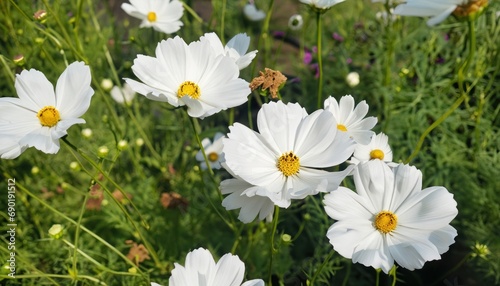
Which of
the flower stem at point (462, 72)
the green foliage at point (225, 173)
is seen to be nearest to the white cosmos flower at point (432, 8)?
the flower stem at point (462, 72)

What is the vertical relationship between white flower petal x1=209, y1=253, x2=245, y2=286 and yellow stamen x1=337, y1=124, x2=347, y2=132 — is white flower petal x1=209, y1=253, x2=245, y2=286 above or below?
below

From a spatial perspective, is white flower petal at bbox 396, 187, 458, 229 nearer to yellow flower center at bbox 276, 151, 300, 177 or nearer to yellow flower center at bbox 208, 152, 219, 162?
yellow flower center at bbox 276, 151, 300, 177

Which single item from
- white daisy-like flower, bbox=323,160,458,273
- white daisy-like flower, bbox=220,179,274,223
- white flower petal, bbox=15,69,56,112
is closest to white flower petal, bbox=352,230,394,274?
white daisy-like flower, bbox=323,160,458,273

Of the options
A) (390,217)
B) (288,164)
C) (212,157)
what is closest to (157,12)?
(212,157)

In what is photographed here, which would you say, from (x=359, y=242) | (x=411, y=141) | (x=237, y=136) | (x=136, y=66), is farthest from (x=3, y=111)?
(x=411, y=141)

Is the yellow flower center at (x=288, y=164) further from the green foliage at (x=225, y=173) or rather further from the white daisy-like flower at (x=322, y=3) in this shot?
the green foliage at (x=225, y=173)
